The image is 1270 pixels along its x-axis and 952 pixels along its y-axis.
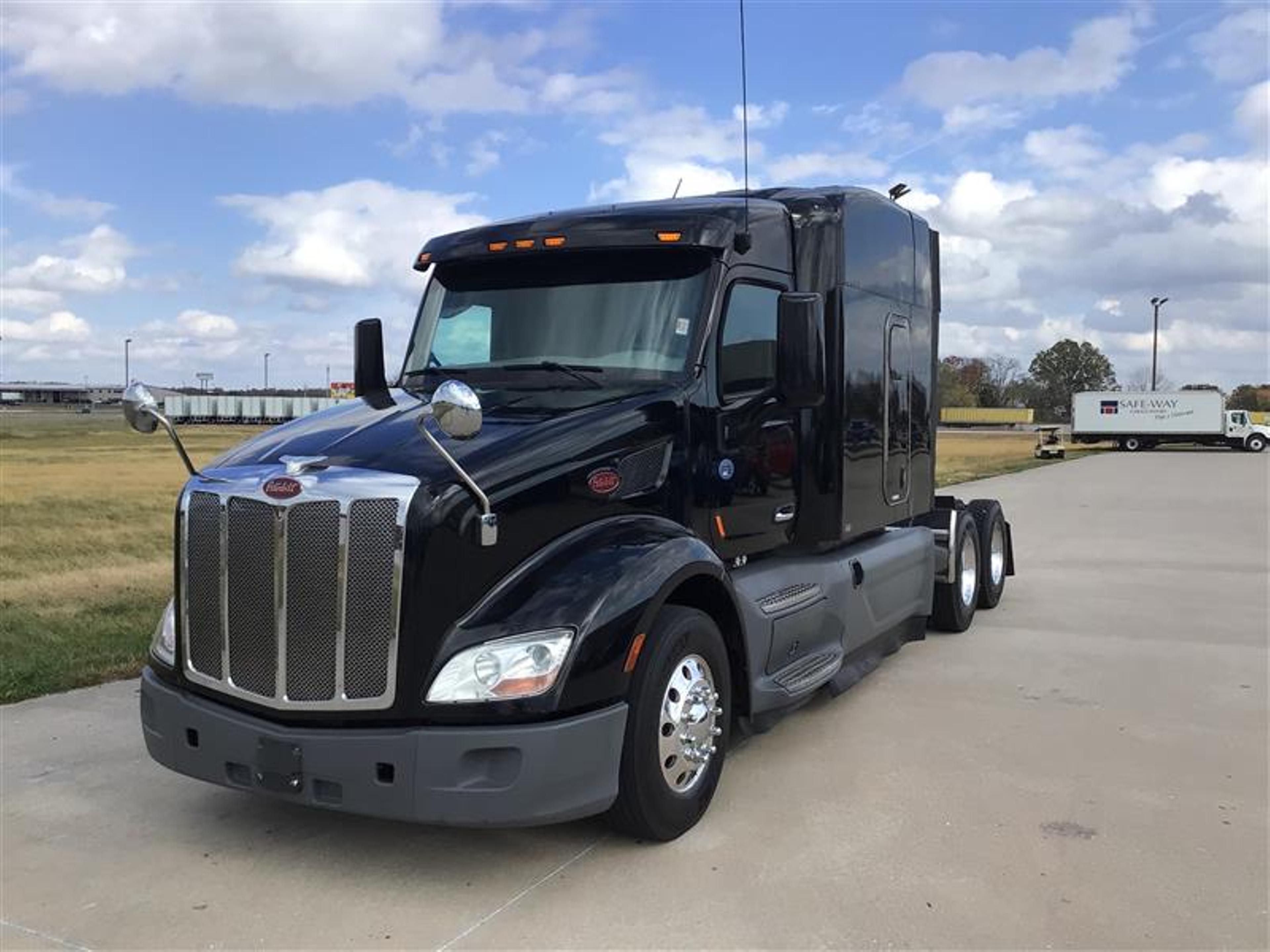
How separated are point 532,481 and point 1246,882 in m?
2.98

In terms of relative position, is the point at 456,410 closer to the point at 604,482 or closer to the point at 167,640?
the point at 604,482

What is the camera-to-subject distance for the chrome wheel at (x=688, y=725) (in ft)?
13.6

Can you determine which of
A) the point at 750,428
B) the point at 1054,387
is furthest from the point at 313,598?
the point at 1054,387

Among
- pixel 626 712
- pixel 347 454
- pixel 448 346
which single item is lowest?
pixel 626 712

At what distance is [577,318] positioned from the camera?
498cm

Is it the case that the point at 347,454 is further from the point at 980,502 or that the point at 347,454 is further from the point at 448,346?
the point at 980,502

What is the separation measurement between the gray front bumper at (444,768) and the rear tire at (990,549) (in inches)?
224

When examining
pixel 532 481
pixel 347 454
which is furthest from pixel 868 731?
pixel 347 454

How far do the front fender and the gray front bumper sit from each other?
0.28ft

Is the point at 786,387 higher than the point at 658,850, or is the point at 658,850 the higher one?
the point at 786,387

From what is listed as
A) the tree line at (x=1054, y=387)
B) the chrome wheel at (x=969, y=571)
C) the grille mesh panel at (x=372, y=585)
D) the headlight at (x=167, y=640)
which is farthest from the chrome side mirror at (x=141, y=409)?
the tree line at (x=1054, y=387)

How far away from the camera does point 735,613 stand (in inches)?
183

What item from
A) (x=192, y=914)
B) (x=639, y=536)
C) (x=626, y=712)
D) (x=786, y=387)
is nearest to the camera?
(x=192, y=914)

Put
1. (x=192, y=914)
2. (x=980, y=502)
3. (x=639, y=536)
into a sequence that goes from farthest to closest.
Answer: (x=980, y=502), (x=639, y=536), (x=192, y=914)
